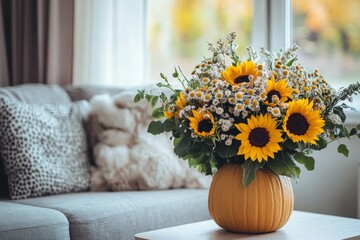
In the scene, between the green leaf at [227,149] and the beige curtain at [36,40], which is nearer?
the green leaf at [227,149]

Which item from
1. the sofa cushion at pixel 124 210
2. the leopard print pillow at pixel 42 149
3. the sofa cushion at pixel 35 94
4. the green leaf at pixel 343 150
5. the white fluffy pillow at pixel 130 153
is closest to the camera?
the green leaf at pixel 343 150

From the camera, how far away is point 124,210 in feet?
7.43

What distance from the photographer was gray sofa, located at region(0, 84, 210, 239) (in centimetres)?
206

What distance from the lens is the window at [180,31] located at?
3498 mm

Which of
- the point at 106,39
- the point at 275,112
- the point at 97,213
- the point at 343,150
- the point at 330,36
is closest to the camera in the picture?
the point at 275,112

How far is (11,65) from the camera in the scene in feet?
11.0

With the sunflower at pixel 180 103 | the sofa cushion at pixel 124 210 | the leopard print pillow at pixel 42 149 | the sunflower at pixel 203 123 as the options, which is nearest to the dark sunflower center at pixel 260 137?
the sunflower at pixel 203 123

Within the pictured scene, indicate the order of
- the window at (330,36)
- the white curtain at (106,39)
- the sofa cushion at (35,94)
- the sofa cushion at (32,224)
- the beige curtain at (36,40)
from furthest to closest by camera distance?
1. the white curtain at (106,39)
2. the beige curtain at (36,40)
3. the window at (330,36)
4. the sofa cushion at (35,94)
5. the sofa cushion at (32,224)

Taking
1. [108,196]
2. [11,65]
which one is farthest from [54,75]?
[108,196]

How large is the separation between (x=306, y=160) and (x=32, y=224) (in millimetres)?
917

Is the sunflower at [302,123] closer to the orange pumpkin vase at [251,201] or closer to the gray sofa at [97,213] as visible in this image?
the orange pumpkin vase at [251,201]

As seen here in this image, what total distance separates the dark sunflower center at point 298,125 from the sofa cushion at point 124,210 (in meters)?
0.83

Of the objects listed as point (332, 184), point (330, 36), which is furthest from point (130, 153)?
point (330, 36)

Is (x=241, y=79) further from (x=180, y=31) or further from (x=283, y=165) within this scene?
(x=180, y=31)
